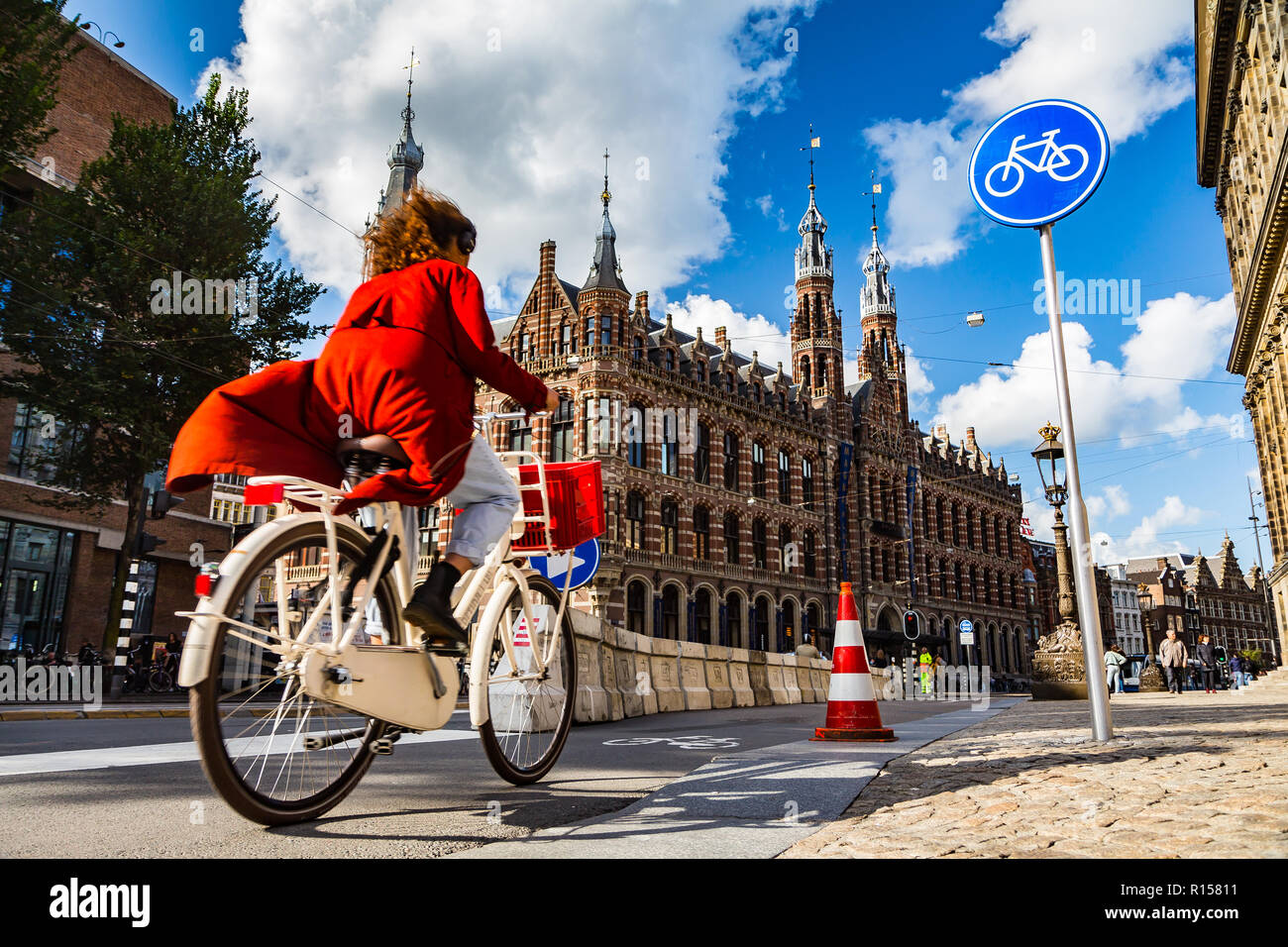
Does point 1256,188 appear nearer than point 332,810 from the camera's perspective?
No

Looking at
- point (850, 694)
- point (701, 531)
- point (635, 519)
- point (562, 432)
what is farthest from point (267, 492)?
point (701, 531)

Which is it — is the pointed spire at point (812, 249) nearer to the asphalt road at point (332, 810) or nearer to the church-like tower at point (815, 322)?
the church-like tower at point (815, 322)

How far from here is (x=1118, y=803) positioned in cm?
278

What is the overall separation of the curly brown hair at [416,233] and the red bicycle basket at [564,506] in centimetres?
100

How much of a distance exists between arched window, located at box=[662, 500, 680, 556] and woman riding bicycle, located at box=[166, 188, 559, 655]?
101 ft

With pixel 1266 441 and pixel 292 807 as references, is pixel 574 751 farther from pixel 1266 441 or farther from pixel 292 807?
pixel 1266 441

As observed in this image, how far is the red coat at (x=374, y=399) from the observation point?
2.42 m

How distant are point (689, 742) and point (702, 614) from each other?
28618 millimetres

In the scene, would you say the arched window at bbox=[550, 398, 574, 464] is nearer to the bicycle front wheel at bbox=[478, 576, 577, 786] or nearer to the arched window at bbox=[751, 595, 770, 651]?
the arched window at bbox=[751, 595, 770, 651]

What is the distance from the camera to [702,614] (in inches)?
1363

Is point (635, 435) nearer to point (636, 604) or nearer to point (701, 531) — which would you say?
point (701, 531)

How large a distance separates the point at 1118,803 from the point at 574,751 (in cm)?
313

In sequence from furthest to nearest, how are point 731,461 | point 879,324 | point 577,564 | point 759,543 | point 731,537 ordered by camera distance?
point 879,324, point 759,543, point 731,461, point 731,537, point 577,564

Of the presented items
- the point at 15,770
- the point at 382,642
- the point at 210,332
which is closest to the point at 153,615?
the point at 210,332
